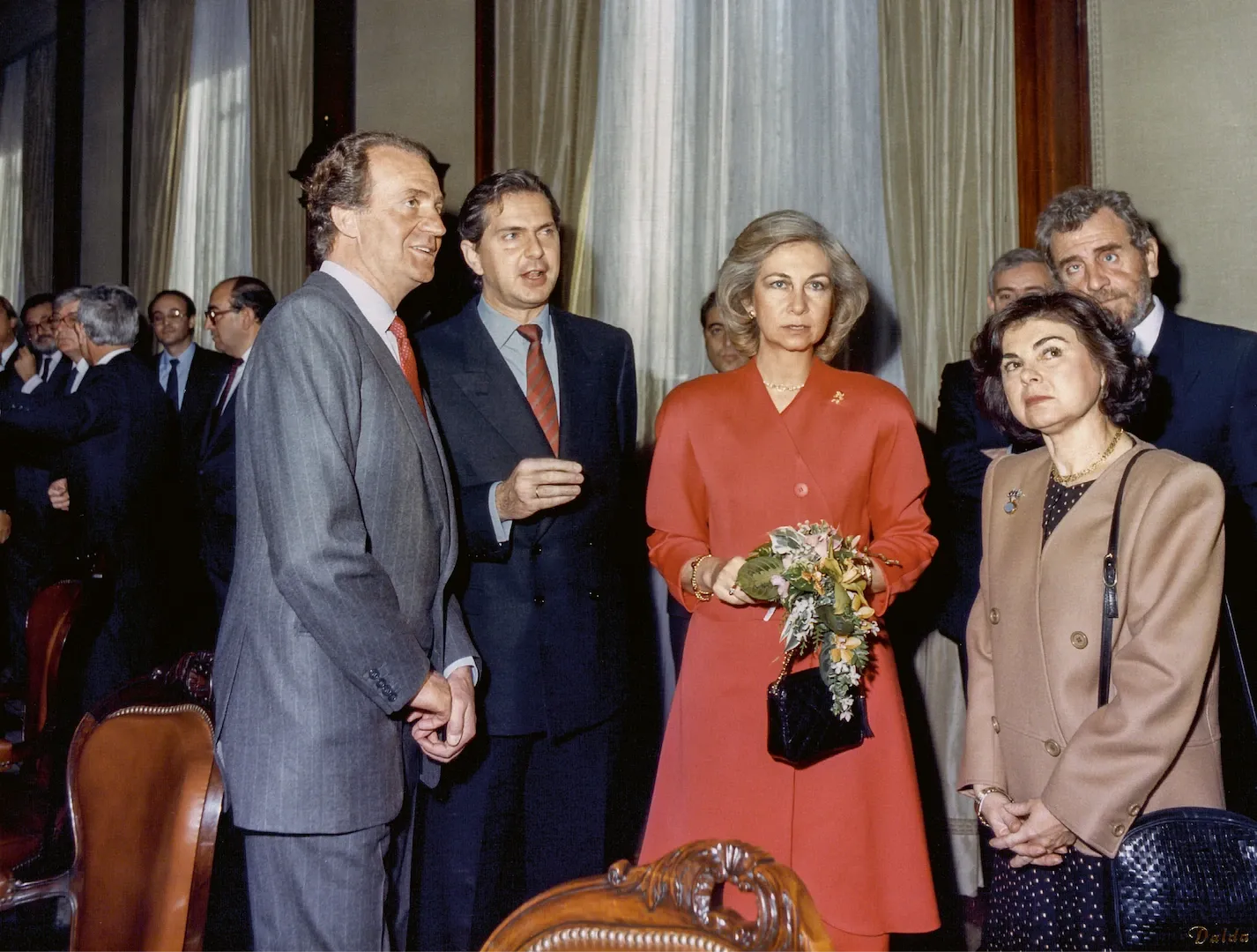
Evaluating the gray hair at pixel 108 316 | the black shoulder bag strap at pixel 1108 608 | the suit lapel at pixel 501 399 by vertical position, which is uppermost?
the gray hair at pixel 108 316

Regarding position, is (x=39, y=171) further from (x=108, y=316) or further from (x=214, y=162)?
(x=108, y=316)

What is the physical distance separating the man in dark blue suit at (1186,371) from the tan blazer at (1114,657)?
27.6 inches

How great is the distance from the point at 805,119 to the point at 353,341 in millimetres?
3113

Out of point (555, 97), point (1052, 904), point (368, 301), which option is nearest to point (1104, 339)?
point (1052, 904)

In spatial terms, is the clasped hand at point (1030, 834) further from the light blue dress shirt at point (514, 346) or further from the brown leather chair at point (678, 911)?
the light blue dress shirt at point (514, 346)

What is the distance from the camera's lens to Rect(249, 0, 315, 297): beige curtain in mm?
6418

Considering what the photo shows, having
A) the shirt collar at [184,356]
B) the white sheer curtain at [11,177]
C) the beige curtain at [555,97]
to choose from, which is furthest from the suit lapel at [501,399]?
the white sheer curtain at [11,177]

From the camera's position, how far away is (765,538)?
2.52 m

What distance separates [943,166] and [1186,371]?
5.21 feet

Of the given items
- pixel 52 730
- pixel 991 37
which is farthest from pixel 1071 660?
pixel 991 37

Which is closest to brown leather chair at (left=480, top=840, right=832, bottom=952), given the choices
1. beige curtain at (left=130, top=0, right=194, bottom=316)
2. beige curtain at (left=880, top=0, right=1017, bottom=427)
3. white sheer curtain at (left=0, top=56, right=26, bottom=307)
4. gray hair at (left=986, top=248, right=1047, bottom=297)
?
gray hair at (left=986, top=248, right=1047, bottom=297)

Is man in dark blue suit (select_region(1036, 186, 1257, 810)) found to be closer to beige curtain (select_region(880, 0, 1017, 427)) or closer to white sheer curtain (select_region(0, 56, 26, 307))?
beige curtain (select_region(880, 0, 1017, 427))

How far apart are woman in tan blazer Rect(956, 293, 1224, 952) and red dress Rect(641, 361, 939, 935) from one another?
8.2 inches

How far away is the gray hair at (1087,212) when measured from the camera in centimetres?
→ 281
